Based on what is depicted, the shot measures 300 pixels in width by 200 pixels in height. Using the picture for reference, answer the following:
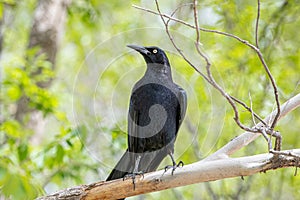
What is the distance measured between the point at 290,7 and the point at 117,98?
296cm

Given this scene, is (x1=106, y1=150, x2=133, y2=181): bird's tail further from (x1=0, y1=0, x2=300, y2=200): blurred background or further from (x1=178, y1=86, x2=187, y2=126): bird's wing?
(x1=178, y1=86, x2=187, y2=126): bird's wing

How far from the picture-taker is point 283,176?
5.84m

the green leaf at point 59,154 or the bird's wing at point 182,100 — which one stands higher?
the bird's wing at point 182,100

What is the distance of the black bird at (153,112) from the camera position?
4.13 meters

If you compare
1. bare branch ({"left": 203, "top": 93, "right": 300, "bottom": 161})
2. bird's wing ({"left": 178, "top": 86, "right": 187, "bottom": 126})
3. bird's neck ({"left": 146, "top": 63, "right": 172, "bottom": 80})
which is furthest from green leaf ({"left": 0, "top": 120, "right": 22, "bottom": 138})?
bare branch ({"left": 203, "top": 93, "right": 300, "bottom": 161})

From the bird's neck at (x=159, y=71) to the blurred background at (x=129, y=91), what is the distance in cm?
9

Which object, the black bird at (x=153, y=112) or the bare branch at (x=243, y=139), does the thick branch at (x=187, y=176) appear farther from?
the black bird at (x=153, y=112)

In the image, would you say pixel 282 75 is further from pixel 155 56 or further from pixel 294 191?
pixel 155 56

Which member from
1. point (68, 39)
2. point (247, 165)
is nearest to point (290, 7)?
point (247, 165)

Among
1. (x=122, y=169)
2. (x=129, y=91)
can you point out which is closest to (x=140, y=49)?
(x=129, y=91)

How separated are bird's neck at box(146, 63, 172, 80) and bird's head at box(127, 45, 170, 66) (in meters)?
0.03

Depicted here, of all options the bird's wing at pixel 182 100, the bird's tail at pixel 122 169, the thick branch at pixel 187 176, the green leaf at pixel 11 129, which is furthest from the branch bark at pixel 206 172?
the green leaf at pixel 11 129

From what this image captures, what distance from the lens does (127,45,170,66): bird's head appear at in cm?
420

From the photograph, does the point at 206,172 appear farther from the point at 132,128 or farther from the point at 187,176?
the point at 132,128
